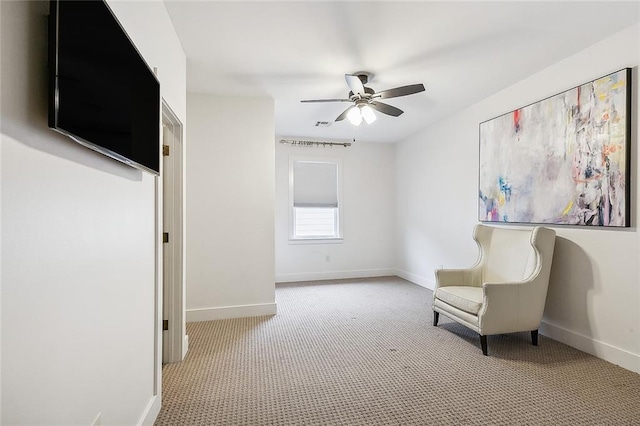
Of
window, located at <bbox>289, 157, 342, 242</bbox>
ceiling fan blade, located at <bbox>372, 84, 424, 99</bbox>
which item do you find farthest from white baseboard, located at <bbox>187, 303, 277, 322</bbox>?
ceiling fan blade, located at <bbox>372, 84, 424, 99</bbox>

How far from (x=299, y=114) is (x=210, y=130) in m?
1.34

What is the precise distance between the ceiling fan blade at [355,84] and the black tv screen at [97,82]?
5.74ft

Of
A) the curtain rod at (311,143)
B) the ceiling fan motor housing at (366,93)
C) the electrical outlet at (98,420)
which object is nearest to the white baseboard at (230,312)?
the electrical outlet at (98,420)

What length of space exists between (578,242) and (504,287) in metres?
0.86

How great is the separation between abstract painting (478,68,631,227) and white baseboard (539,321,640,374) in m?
1.02

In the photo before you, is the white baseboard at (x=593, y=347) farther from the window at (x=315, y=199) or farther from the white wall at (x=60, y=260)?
the window at (x=315, y=199)

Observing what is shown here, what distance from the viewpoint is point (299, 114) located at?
4.52 meters

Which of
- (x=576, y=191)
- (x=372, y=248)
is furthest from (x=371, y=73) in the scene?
(x=372, y=248)

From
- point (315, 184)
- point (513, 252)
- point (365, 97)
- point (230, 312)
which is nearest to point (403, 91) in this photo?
point (365, 97)

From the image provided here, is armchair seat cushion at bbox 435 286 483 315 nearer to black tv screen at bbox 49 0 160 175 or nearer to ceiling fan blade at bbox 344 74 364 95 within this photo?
ceiling fan blade at bbox 344 74 364 95

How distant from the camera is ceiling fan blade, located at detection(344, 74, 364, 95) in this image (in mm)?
2819

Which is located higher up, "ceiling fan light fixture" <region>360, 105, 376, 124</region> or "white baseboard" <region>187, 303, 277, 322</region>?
"ceiling fan light fixture" <region>360, 105, 376, 124</region>

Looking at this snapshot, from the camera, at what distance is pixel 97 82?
1055 millimetres

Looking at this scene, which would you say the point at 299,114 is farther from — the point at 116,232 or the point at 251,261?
the point at 116,232
